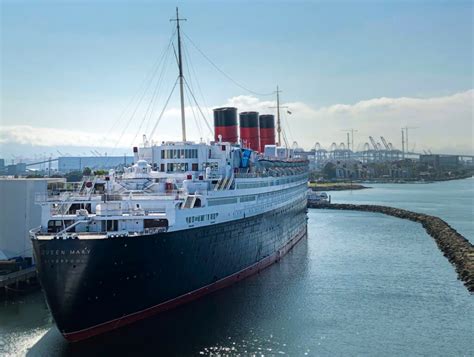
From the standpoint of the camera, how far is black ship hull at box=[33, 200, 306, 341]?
66.9ft

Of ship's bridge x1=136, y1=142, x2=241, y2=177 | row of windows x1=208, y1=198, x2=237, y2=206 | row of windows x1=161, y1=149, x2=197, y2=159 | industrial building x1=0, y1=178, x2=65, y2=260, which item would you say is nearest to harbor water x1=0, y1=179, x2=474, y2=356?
row of windows x1=208, y1=198, x2=237, y2=206

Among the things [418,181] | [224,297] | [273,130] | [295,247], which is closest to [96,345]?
[224,297]

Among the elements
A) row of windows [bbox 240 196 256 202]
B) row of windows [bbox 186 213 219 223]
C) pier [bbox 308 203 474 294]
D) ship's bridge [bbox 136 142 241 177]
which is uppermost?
ship's bridge [bbox 136 142 241 177]

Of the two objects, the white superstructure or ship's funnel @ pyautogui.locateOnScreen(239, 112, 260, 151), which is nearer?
the white superstructure

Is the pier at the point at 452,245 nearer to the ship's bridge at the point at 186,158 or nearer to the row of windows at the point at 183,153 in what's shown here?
the ship's bridge at the point at 186,158

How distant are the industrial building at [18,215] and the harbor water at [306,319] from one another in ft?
18.9

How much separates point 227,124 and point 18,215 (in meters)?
16.0

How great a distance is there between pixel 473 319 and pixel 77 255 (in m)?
19.0

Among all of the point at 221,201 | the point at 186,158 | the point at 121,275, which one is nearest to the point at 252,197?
the point at 186,158

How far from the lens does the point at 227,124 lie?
125ft

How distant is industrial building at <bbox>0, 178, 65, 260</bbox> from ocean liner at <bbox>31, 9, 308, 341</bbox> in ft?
26.3

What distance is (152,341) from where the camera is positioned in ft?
69.6

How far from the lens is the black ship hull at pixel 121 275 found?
66.9 feet

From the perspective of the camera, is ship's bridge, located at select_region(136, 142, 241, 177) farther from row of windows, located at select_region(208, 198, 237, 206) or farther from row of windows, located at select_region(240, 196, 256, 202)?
row of windows, located at select_region(208, 198, 237, 206)
